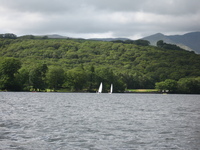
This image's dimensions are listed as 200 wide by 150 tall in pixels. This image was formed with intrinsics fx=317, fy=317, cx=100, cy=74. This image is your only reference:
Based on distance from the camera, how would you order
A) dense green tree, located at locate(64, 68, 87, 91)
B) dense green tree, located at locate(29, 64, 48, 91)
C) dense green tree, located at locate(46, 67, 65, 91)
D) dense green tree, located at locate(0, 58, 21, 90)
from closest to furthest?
dense green tree, located at locate(0, 58, 21, 90) → dense green tree, located at locate(29, 64, 48, 91) → dense green tree, located at locate(46, 67, 65, 91) → dense green tree, located at locate(64, 68, 87, 91)

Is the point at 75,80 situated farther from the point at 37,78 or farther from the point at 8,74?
the point at 8,74

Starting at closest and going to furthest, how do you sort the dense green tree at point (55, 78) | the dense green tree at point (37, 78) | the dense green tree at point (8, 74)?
the dense green tree at point (8, 74), the dense green tree at point (37, 78), the dense green tree at point (55, 78)

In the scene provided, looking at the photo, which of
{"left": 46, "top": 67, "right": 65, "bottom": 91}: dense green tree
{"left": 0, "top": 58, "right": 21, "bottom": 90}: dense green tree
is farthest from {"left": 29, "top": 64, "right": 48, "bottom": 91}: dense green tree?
{"left": 0, "top": 58, "right": 21, "bottom": 90}: dense green tree

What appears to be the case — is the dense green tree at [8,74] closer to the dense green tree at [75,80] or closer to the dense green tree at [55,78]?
the dense green tree at [55,78]

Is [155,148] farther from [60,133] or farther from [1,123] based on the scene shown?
[1,123]

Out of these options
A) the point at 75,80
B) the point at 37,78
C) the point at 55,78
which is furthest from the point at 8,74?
the point at 75,80

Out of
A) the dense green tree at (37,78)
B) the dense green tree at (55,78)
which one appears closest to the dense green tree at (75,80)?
the dense green tree at (55,78)

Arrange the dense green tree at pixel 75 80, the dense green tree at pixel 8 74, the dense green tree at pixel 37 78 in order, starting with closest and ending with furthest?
1. the dense green tree at pixel 8 74
2. the dense green tree at pixel 37 78
3. the dense green tree at pixel 75 80

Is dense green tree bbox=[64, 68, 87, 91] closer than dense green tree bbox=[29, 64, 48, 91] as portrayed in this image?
No

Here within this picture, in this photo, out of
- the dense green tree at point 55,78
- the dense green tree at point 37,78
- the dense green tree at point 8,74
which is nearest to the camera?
the dense green tree at point 8,74

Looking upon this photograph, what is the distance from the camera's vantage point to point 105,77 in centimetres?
19662

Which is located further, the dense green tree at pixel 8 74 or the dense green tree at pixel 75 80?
the dense green tree at pixel 75 80

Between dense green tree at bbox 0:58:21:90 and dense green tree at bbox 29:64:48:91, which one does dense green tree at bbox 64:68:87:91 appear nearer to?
dense green tree at bbox 29:64:48:91

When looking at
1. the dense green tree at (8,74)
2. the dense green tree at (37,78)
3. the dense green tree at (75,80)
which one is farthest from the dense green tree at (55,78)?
the dense green tree at (8,74)
